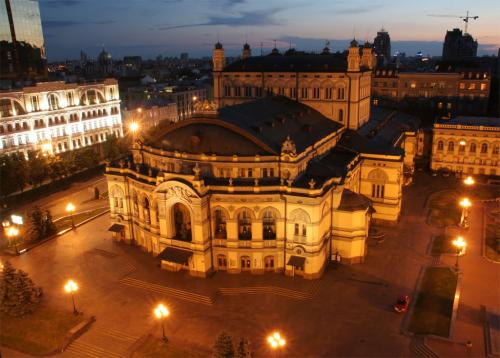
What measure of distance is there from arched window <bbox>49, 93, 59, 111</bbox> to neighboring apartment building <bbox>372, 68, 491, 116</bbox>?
8698 cm

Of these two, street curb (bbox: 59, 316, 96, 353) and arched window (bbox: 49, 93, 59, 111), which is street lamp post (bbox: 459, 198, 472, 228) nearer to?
street curb (bbox: 59, 316, 96, 353)

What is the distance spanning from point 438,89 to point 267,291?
96.6m

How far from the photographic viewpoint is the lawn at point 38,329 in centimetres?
4428

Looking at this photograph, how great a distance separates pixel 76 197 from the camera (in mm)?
88500

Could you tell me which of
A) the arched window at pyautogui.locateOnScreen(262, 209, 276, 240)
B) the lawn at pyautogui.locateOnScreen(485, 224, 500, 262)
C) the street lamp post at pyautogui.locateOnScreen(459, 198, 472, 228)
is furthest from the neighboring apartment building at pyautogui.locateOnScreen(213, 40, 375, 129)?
the arched window at pyautogui.locateOnScreen(262, 209, 276, 240)

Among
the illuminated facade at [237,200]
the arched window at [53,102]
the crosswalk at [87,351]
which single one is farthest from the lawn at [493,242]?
the arched window at [53,102]

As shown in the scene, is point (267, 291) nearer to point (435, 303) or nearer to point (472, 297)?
point (435, 303)

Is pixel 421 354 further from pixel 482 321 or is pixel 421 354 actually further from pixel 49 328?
pixel 49 328

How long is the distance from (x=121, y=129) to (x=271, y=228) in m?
82.4

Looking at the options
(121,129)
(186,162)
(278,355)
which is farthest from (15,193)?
(278,355)

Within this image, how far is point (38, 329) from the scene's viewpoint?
153ft

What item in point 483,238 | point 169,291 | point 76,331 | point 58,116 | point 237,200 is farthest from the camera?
point 58,116

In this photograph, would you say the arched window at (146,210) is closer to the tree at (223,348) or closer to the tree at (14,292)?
the tree at (14,292)

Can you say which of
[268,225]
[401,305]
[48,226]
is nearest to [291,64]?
[268,225]
